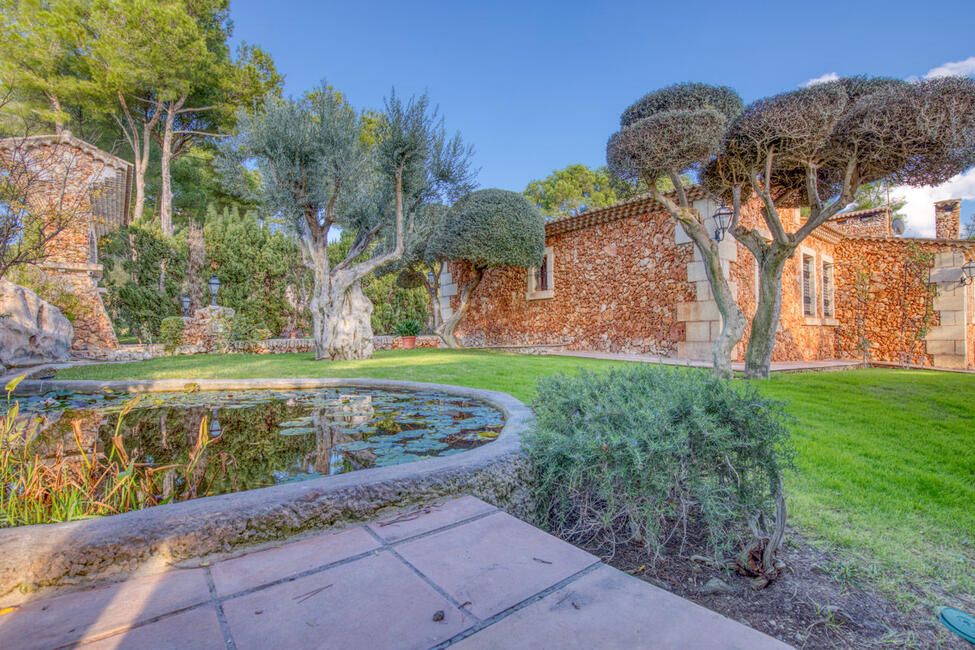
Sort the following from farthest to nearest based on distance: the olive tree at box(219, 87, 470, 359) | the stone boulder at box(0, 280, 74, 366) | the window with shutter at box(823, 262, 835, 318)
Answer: the window with shutter at box(823, 262, 835, 318)
the olive tree at box(219, 87, 470, 359)
the stone boulder at box(0, 280, 74, 366)

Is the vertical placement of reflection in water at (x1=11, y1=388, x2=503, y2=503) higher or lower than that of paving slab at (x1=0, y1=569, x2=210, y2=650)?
lower

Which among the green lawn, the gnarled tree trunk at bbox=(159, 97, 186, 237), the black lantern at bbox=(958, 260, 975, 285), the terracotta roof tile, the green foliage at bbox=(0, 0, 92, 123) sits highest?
the green foliage at bbox=(0, 0, 92, 123)

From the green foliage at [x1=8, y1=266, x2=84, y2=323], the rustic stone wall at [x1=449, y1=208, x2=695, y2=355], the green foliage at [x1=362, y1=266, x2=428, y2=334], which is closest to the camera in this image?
the green foliage at [x1=8, y1=266, x2=84, y2=323]

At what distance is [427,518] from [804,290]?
11.5 metres

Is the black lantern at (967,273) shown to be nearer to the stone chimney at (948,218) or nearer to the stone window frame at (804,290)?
the stone chimney at (948,218)

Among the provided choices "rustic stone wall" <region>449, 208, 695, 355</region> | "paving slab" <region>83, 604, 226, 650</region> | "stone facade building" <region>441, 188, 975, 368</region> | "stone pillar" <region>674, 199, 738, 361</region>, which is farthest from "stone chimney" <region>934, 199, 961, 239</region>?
"paving slab" <region>83, 604, 226, 650</region>

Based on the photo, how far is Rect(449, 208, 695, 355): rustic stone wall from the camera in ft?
28.3

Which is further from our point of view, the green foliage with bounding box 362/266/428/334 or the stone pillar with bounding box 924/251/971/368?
the green foliage with bounding box 362/266/428/334

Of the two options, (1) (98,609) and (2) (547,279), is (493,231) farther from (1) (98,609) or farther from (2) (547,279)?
(1) (98,609)

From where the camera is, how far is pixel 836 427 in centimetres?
341

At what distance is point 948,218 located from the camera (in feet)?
36.9

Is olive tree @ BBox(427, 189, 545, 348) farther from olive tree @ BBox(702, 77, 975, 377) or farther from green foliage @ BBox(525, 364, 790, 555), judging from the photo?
green foliage @ BBox(525, 364, 790, 555)

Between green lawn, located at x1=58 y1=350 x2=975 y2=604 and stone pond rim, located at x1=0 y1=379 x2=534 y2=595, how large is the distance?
3.56ft

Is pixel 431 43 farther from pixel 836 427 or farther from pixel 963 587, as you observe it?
pixel 963 587
